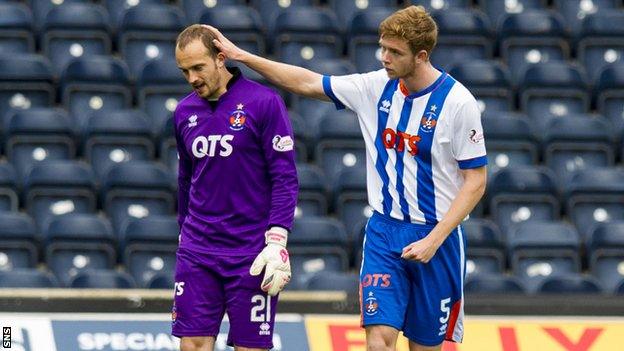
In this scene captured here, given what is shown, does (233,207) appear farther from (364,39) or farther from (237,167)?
(364,39)

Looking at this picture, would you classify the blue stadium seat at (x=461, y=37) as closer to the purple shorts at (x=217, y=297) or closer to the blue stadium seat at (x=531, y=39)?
the blue stadium seat at (x=531, y=39)

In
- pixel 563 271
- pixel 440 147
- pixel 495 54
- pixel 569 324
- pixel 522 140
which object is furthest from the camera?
pixel 495 54

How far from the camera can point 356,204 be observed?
11656 mm

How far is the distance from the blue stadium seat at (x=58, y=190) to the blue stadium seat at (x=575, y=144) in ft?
12.1

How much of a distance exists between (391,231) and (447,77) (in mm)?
793

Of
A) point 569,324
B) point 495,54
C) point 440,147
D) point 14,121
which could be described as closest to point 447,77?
point 440,147

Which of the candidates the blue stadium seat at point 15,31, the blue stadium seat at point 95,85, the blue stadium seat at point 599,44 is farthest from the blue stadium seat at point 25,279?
the blue stadium seat at point 599,44

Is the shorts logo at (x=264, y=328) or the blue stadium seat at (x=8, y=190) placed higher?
the shorts logo at (x=264, y=328)

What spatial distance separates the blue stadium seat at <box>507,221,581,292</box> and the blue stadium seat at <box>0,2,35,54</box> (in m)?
4.41

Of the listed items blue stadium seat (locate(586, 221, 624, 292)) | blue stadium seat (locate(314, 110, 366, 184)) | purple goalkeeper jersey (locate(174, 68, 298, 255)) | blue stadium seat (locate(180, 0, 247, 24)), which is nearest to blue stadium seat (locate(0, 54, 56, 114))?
blue stadium seat (locate(180, 0, 247, 24))

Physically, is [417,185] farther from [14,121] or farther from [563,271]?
[14,121]

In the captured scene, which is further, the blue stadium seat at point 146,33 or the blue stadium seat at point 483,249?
the blue stadium seat at point 146,33

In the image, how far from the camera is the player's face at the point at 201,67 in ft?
23.7

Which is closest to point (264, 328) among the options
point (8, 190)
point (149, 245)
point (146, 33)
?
point (149, 245)
